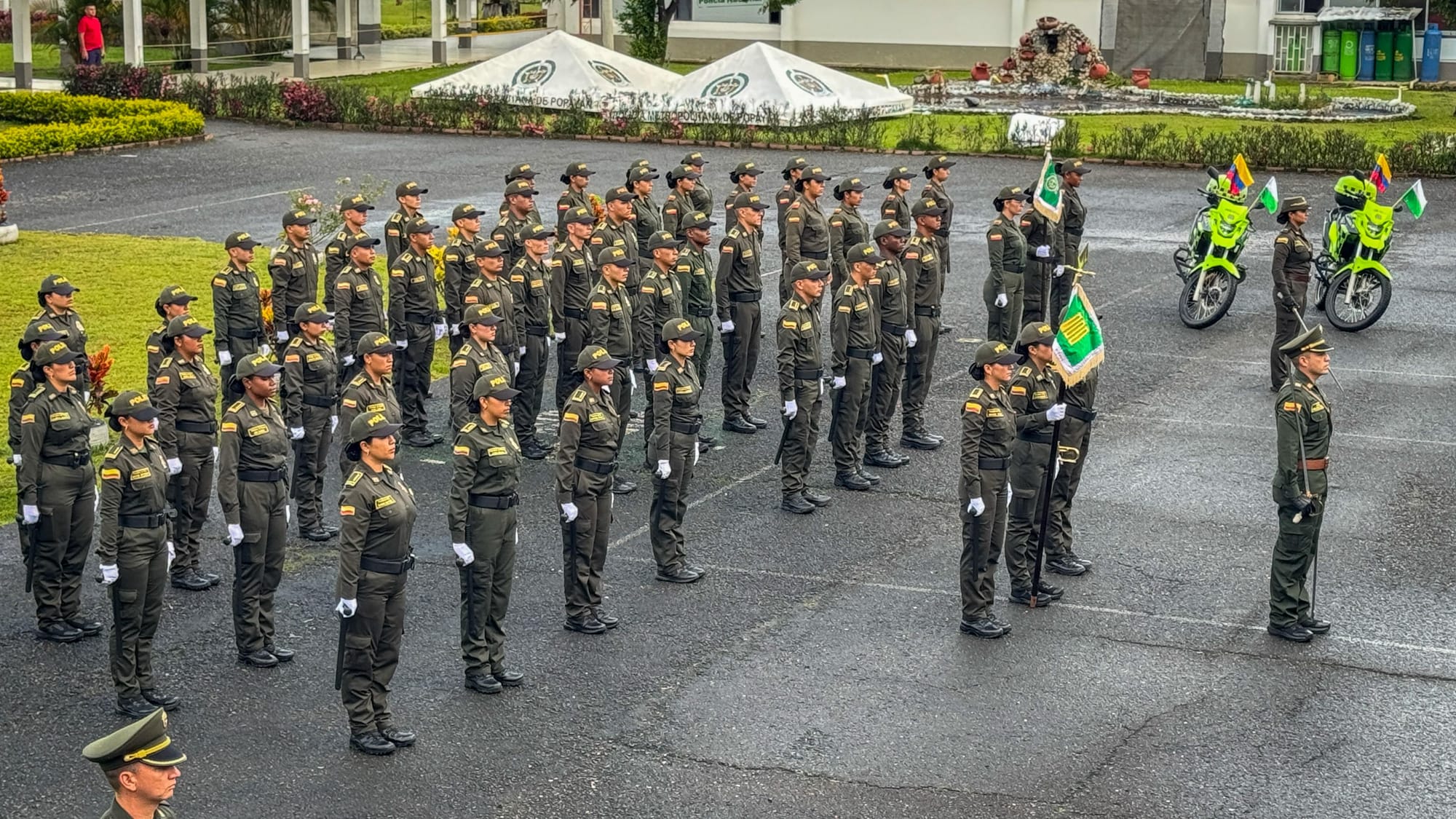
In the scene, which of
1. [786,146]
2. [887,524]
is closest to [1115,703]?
[887,524]

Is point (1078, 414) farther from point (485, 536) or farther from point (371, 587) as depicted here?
point (371, 587)

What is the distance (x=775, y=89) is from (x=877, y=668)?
2869 centimetres

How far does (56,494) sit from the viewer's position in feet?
40.4

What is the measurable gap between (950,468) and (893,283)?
180cm

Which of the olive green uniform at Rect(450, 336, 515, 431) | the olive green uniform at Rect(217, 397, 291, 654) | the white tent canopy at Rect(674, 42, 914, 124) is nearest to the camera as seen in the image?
the olive green uniform at Rect(217, 397, 291, 654)

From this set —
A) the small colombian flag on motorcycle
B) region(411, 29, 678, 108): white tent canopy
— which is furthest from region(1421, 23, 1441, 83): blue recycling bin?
the small colombian flag on motorcycle

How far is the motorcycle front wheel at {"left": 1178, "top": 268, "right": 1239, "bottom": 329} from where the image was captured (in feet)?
69.5

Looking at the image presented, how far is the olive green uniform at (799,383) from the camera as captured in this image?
1509 centimetres

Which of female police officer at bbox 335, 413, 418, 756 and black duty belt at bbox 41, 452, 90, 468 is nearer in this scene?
female police officer at bbox 335, 413, 418, 756

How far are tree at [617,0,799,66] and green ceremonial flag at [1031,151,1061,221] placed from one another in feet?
106

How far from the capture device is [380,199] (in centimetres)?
2991

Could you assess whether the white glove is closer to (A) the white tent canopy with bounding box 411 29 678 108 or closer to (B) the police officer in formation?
(B) the police officer in formation

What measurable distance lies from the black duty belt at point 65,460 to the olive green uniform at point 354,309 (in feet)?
14.3

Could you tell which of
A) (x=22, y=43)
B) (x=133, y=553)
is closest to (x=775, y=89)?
(x=22, y=43)
